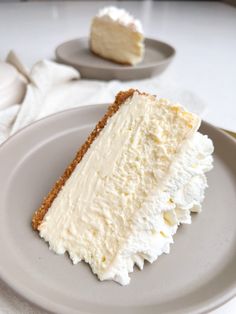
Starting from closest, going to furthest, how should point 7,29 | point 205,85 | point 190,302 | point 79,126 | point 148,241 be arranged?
point 190,302
point 148,241
point 79,126
point 205,85
point 7,29

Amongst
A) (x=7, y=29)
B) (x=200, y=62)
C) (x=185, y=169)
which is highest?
(x=185, y=169)

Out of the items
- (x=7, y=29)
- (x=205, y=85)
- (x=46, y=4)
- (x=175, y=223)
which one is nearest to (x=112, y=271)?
(x=175, y=223)

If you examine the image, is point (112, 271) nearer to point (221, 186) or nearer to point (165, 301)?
point (165, 301)

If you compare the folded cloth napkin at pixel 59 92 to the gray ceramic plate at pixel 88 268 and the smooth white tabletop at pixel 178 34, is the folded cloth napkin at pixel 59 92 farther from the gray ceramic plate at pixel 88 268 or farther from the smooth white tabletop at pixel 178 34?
the gray ceramic plate at pixel 88 268

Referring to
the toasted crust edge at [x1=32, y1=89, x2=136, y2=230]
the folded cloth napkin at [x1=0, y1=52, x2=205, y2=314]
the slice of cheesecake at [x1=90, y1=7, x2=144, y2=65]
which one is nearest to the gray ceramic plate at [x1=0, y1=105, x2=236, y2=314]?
the toasted crust edge at [x1=32, y1=89, x2=136, y2=230]

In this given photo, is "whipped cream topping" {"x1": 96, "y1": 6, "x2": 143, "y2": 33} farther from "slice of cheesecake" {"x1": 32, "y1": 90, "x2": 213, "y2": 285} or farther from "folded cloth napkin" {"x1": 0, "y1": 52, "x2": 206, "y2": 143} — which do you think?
"slice of cheesecake" {"x1": 32, "y1": 90, "x2": 213, "y2": 285}

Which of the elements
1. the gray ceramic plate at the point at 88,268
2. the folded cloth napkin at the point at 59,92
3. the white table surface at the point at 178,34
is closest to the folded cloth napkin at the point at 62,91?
the folded cloth napkin at the point at 59,92

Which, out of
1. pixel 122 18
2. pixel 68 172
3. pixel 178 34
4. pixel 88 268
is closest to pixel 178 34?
pixel 178 34

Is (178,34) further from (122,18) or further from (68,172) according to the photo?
(68,172)
